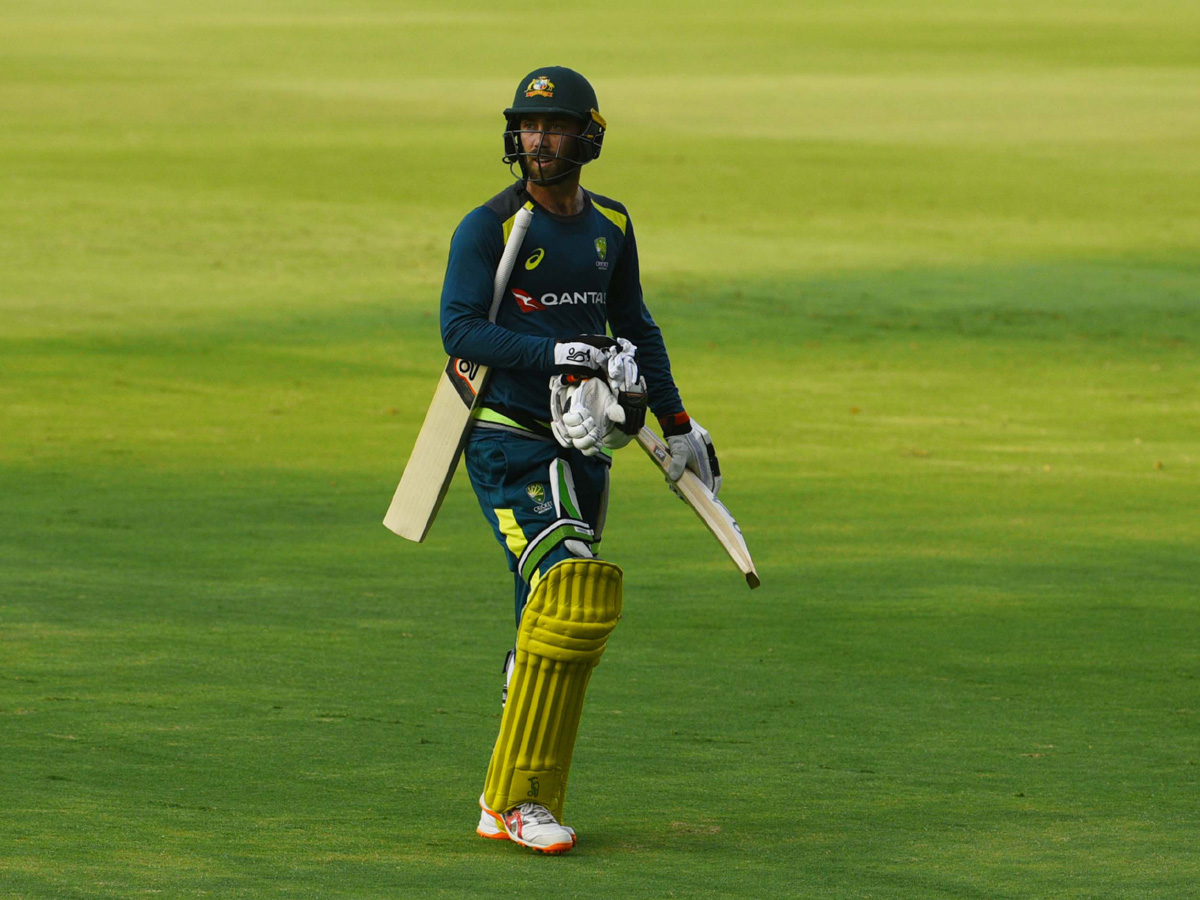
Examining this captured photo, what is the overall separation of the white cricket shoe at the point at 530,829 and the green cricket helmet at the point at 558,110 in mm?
1709

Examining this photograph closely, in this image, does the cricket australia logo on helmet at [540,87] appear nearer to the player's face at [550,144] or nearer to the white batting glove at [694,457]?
the player's face at [550,144]

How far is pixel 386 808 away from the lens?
5922 millimetres

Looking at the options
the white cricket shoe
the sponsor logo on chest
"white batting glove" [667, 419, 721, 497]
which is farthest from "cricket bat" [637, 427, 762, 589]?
the white cricket shoe

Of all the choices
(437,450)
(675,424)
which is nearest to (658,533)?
(675,424)

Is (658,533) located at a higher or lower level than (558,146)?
lower

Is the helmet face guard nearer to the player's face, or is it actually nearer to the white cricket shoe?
the player's face

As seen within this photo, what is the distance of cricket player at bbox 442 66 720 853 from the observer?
5.55 meters

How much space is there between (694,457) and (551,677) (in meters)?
0.87

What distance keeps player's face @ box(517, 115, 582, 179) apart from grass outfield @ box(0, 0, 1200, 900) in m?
1.82

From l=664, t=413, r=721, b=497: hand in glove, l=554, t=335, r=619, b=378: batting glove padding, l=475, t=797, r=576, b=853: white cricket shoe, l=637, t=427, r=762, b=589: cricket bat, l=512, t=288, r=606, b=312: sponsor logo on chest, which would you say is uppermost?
l=512, t=288, r=606, b=312: sponsor logo on chest

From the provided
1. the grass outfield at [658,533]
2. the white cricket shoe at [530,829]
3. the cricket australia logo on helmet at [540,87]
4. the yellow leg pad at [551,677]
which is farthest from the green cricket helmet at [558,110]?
the grass outfield at [658,533]

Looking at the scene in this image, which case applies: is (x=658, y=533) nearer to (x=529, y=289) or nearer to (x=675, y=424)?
(x=675, y=424)

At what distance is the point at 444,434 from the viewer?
595cm

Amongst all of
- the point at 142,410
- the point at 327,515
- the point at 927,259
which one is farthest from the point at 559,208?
the point at 927,259
